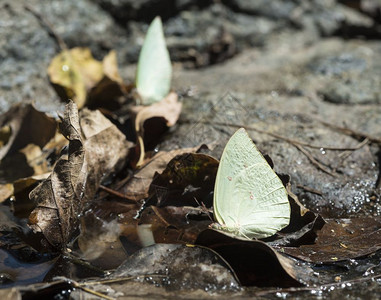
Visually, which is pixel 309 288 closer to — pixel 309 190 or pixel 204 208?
pixel 204 208

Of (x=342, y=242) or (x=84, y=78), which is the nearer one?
(x=342, y=242)

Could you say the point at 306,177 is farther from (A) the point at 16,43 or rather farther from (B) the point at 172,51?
(A) the point at 16,43

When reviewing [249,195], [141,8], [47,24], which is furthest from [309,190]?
[47,24]

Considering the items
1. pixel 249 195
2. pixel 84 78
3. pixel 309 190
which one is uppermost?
pixel 249 195

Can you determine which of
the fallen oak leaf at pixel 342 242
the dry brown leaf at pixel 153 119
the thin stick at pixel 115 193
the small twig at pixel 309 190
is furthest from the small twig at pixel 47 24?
the fallen oak leaf at pixel 342 242

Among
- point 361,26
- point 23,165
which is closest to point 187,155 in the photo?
point 23,165

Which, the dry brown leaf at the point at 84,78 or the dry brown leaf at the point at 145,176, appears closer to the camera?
the dry brown leaf at the point at 145,176

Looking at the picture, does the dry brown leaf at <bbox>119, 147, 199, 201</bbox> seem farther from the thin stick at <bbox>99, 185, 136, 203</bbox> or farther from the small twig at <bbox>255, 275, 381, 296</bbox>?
the small twig at <bbox>255, 275, 381, 296</bbox>

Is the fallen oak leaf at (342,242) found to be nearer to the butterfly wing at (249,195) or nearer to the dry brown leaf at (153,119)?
the butterfly wing at (249,195)

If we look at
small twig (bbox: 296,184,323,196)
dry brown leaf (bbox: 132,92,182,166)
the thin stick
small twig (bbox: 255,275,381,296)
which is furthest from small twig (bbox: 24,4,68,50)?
small twig (bbox: 255,275,381,296)
